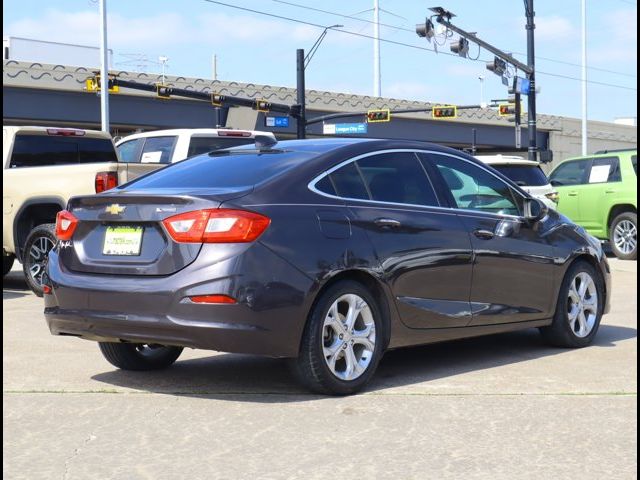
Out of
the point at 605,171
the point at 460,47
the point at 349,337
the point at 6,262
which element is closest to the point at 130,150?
the point at 6,262

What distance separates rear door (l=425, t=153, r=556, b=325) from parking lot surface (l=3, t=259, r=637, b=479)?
0.40 metres

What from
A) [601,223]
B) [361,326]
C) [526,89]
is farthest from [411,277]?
[526,89]

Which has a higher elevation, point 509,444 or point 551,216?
point 551,216

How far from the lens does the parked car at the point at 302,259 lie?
5816 millimetres

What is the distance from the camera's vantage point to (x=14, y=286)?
42.9 ft

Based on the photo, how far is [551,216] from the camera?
8086 mm

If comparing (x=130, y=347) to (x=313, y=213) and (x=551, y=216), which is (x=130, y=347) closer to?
(x=313, y=213)

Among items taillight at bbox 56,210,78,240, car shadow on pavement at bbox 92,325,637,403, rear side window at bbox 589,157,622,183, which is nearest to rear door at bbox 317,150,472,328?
car shadow on pavement at bbox 92,325,637,403

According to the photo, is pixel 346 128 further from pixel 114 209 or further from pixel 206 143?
pixel 114 209

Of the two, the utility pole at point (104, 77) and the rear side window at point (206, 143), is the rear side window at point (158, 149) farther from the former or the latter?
the utility pole at point (104, 77)

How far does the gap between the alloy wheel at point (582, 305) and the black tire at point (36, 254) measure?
18.3 ft

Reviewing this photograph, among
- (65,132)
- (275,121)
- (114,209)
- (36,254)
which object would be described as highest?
(275,121)

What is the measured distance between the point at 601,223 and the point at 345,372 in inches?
531

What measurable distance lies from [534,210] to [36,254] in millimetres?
5738
